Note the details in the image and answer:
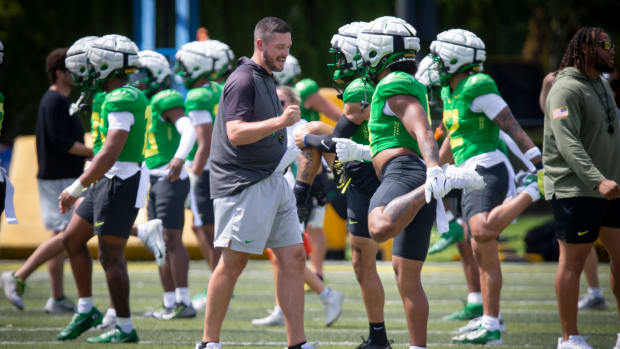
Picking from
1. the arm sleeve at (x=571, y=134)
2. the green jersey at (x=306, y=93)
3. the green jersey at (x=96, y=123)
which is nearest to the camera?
the arm sleeve at (x=571, y=134)

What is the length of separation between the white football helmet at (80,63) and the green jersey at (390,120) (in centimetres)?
250

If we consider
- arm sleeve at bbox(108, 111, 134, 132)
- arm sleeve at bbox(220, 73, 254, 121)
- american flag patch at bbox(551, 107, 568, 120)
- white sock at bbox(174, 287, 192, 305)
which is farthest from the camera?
white sock at bbox(174, 287, 192, 305)

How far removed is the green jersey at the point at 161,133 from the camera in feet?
29.7

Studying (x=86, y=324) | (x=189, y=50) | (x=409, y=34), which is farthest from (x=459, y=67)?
(x=86, y=324)

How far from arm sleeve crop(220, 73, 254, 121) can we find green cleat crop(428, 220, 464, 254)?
367 centimetres

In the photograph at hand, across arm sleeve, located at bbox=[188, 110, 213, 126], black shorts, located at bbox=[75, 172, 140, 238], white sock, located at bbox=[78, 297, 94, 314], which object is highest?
arm sleeve, located at bbox=[188, 110, 213, 126]

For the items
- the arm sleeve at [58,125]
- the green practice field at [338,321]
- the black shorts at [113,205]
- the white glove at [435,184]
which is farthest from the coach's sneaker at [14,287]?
the white glove at [435,184]

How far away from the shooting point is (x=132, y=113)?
Answer: 7285 mm

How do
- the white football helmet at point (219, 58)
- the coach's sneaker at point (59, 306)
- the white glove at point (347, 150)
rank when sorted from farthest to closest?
the white football helmet at point (219, 58) < the coach's sneaker at point (59, 306) < the white glove at point (347, 150)

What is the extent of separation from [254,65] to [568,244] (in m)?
2.36

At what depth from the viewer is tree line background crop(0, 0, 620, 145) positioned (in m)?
22.8

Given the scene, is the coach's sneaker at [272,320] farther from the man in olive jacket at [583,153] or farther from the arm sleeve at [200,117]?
the man in olive jacket at [583,153]

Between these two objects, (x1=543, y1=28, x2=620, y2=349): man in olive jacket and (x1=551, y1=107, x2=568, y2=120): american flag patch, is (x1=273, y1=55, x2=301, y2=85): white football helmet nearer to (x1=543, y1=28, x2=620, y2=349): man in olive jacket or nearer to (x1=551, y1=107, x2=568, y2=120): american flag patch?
(x1=543, y1=28, x2=620, y2=349): man in olive jacket

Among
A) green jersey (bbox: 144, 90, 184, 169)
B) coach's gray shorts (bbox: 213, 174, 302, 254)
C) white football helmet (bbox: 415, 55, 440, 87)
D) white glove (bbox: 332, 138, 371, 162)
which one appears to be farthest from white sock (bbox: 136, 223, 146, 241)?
white glove (bbox: 332, 138, 371, 162)
